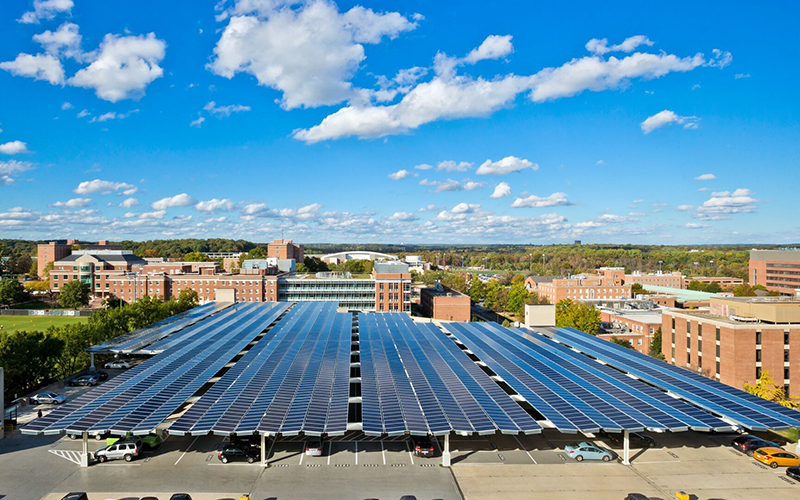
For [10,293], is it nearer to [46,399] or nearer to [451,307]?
[46,399]

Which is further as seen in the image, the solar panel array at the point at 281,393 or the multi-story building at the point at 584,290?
the multi-story building at the point at 584,290

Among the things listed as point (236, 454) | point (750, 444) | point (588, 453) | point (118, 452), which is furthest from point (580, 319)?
point (118, 452)

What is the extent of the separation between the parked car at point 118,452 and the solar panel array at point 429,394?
12.2 meters

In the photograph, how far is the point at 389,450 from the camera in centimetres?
2645

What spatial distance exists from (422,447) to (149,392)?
17.4m

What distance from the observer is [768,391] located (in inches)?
1511

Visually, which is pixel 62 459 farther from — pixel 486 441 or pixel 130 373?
pixel 486 441

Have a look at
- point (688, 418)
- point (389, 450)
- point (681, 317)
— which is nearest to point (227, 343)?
point (389, 450)

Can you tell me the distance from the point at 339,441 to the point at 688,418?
63.5 ft

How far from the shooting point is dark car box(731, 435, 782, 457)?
26.4 meters

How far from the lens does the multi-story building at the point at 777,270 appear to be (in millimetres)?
119125

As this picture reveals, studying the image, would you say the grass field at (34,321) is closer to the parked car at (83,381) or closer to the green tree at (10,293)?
the green tree at (10,293)

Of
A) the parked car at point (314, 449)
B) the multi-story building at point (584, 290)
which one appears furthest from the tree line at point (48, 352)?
the multi-story building at point (584, 290)

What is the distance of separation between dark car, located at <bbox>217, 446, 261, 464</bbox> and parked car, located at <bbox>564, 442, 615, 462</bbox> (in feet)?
55.0
